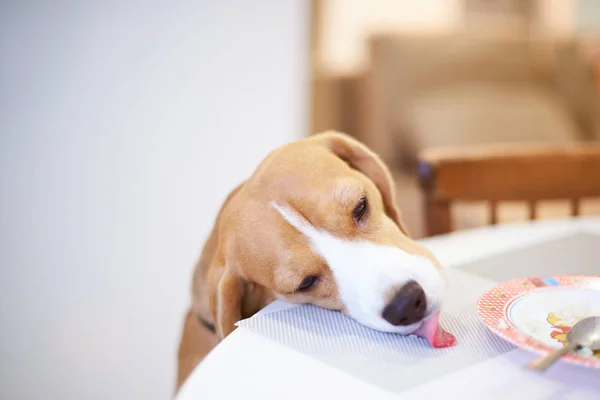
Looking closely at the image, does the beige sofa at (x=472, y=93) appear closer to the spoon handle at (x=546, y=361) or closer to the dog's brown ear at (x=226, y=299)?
the dog's brown ear at (x=226, y=299)

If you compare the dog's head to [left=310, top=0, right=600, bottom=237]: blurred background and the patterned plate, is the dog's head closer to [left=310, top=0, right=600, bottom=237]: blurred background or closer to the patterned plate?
the patterned plate

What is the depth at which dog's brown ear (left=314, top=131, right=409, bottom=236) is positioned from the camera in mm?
1446

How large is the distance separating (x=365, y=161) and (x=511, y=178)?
61cm

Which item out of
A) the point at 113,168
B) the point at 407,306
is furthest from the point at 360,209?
the point at 113,168

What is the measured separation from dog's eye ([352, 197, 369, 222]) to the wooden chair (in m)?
0.51

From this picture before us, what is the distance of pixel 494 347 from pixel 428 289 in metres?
0.19

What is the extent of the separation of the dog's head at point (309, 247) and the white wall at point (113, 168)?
67 cm

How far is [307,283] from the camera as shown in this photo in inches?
47.2

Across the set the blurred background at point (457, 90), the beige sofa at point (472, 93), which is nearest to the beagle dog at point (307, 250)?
the blurred background at point (457, 90)

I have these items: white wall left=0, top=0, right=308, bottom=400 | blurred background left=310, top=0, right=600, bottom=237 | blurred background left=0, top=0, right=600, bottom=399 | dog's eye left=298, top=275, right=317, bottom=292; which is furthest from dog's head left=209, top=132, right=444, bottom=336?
blurred background left=310, top=0, right=600, bottom=237

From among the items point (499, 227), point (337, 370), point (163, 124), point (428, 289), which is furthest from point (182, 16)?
point (337, 370)

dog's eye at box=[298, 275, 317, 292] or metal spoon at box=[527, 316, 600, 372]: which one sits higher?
metal spoon at box=[527, 316, 600, 372]

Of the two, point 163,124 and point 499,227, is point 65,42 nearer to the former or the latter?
point 163,124

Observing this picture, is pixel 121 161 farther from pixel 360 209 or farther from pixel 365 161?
pixel 360 209
